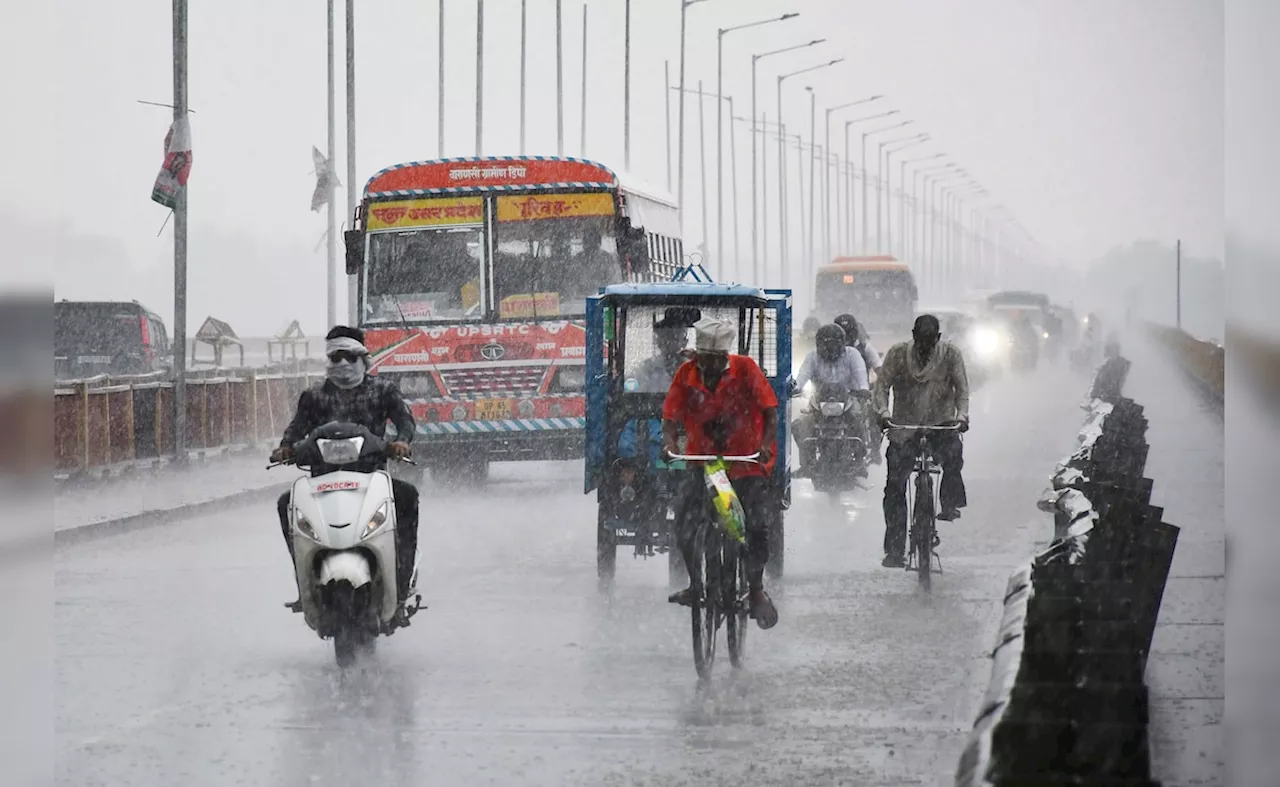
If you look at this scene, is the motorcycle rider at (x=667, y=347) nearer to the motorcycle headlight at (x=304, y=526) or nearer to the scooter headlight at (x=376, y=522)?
the scooter headlight at (x=376, y=522)

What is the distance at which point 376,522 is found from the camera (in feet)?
30.9

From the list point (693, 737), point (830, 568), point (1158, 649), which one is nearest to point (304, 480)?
point (693, 737)

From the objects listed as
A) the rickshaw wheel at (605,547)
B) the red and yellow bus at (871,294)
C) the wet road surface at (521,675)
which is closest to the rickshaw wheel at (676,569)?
the wet road surface at (521,675)

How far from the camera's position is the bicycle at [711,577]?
30.7 feet

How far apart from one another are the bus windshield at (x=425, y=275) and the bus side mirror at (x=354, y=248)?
59 cm

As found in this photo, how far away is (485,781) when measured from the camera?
7195 mm

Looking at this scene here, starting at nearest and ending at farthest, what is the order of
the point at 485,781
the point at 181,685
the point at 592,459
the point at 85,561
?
the point at 485,781
the point at 181,685
the point at 592,459
the point at 85,561

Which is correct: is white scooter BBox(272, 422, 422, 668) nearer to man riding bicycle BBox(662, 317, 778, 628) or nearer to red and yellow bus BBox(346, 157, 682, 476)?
man riding bicycle BBox(662, 317, 778, 628)

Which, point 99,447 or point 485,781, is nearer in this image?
point 485,781

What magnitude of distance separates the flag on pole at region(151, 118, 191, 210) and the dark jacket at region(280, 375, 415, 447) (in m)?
13.7

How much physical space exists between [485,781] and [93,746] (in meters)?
1.71

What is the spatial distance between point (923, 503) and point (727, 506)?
343 cm

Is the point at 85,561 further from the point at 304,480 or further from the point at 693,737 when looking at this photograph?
the point at 693,737

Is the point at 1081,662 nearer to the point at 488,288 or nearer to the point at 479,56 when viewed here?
the point at 488,288
